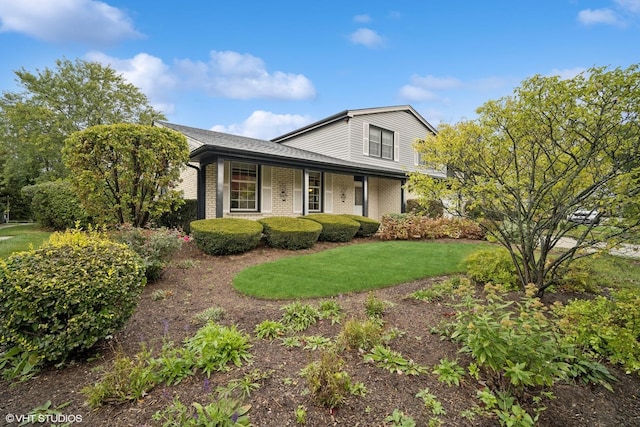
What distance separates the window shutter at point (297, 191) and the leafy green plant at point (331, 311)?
27.7ft

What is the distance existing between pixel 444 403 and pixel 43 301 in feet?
10.8

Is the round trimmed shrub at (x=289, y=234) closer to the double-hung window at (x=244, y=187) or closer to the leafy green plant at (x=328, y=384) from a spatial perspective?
the double-hung window at (x=244, y=187)

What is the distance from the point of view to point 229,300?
14.8 feet

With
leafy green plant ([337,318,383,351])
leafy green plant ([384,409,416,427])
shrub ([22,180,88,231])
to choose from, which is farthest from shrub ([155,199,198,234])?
leafy green plant ([384,409,416,427])

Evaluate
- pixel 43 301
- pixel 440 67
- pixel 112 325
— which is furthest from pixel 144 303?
pixel 440 67

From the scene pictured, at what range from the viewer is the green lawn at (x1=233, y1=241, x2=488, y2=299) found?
4961 mm

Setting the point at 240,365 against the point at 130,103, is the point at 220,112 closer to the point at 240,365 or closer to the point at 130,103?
the point at 130,103

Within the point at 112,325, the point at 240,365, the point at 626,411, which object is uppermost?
the point at 112,325

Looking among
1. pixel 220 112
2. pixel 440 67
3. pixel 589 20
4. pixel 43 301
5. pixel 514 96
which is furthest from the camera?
pixel 220 112

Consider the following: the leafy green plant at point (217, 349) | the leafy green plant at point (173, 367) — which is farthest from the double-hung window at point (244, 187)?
the leafy green plant at point (173, 367)

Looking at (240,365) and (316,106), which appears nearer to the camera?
(240,365)

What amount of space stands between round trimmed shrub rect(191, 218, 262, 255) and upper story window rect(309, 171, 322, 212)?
5.40m

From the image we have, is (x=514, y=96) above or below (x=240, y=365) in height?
above

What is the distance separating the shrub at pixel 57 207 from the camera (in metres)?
10.6
